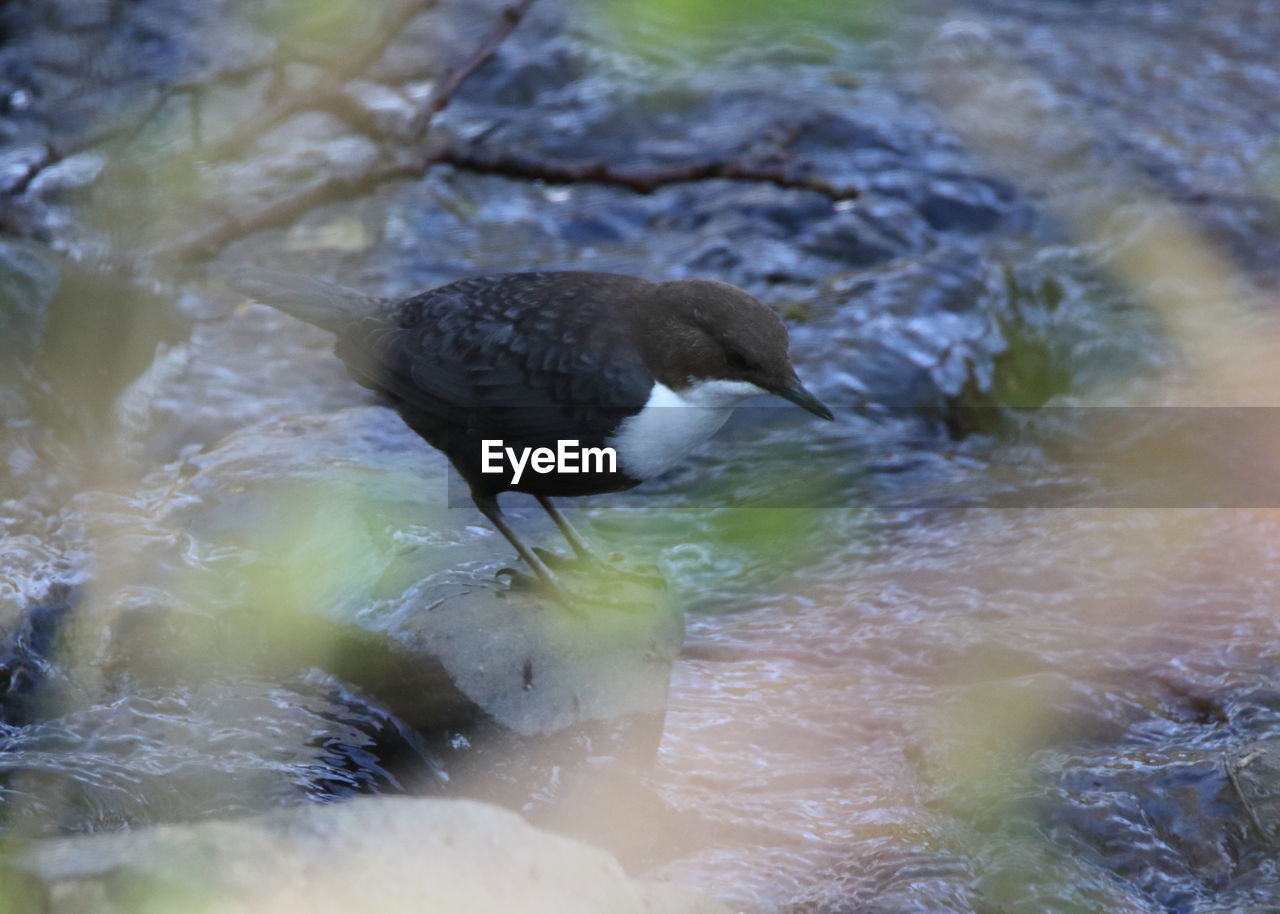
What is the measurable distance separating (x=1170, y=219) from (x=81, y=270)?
4836 mm

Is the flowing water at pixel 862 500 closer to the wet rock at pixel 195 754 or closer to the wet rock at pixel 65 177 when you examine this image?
the wet rock at pixel 195 754

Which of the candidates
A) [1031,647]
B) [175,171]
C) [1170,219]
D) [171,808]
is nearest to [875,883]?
[1031,647]

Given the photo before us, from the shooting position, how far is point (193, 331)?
240 inches

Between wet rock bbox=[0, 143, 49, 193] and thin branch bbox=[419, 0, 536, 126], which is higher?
thin branch bbox=[419, 0, 536, 126]

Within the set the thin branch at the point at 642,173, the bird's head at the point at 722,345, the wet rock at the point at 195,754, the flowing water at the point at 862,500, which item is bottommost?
the wet rock at the point at 195,754

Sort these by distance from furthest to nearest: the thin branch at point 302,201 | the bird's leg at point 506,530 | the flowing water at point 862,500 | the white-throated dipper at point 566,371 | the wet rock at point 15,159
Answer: the wet rock at point 15,159 → the thin branch at point 302,201 → the bird's leg at point 506,530 → the white-throated dipper at point 566,371 → the flowing water at point 862,500

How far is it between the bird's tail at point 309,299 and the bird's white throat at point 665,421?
97 cm

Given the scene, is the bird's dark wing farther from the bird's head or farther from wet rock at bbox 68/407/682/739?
wet rock at bbox 68/407/682/739

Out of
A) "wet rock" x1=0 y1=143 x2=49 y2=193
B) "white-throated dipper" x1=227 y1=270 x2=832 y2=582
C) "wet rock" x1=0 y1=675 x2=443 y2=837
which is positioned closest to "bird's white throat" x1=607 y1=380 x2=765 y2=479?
"white-throated dipper" x1=227 y1=270 x2=832 y2=582

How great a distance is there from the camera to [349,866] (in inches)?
92.8

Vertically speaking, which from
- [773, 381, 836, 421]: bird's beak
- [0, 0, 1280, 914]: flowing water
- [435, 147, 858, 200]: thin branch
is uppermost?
[435, 147, 858, 200]: thin branch

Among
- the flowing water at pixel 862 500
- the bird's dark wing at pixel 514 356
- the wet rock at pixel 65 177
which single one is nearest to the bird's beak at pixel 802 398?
the bird's dark wing at pixel 514 356

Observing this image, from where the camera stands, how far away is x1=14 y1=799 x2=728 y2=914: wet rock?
218 cm

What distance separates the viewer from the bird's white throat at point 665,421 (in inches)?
144
